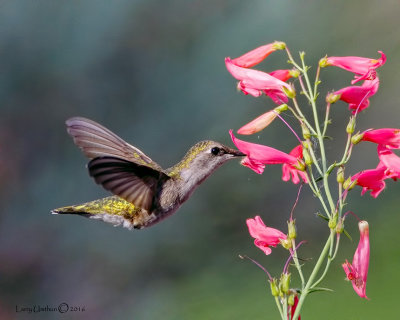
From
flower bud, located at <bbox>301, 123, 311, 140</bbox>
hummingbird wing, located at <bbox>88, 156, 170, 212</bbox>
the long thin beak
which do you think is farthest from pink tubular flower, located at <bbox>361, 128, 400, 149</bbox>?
hummingbird wing, located at <bbox>88, 156, 170, 212</bbox>

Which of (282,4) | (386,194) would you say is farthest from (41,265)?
(282,4)

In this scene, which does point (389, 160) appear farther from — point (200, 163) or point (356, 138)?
point (200, 163)

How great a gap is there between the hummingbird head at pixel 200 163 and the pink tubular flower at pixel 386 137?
0.24 metres

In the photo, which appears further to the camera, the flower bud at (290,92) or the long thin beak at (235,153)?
the long thin beak at (235,153)

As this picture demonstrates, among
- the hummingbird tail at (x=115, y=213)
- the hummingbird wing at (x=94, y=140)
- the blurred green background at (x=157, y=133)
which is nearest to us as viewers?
the hummingbird wing at (x=94, y=140)

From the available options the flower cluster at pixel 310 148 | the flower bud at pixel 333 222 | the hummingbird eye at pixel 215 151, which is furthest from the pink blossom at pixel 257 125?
the flower bud at pixel 333 222

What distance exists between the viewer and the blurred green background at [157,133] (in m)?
3.06

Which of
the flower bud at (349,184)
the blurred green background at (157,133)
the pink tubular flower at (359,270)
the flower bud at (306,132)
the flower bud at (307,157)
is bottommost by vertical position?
the blurred green background at (157,133)

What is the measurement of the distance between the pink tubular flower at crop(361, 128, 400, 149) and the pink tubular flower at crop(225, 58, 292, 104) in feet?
0.51

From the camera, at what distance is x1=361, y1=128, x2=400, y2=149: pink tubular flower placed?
3.09 feet

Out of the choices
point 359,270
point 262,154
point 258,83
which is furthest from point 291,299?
point 258,83

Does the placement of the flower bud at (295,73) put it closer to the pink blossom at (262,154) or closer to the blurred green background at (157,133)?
the pink blossom at (262,154)

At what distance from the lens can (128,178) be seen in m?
1.01

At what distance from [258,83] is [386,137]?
221 millimetres
